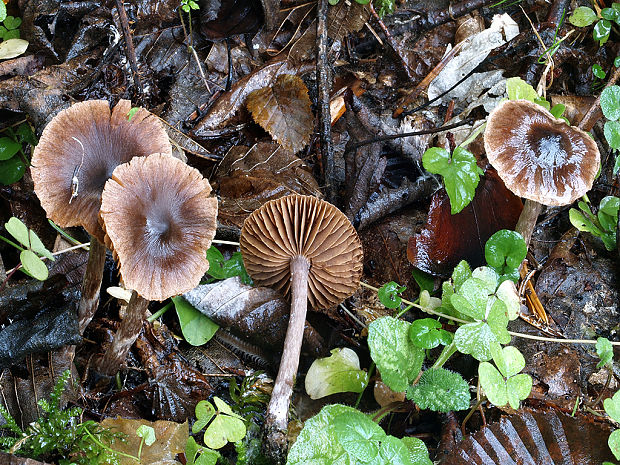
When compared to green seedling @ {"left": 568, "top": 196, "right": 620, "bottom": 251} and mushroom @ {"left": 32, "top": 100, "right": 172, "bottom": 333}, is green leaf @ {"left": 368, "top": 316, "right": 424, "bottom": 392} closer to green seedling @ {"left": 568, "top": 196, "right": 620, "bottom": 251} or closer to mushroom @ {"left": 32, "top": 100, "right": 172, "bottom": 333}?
mushroom @ {"left": 32, "top": 100, "right": 172, "bottom": 333}

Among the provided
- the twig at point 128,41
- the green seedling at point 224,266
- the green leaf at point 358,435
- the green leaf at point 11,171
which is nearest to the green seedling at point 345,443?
the green leaf at point 358,435

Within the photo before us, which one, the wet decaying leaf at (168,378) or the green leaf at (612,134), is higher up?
the green leaf at (612,134)

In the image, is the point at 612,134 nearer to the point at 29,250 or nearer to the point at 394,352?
the point at 394,352

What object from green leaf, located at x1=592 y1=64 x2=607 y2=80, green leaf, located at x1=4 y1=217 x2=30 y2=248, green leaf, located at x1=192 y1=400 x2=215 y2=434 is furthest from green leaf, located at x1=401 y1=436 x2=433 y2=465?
green leaf, located at x1=592 y1=64 x2=607 y2=80

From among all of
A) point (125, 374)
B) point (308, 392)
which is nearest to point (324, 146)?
point (308, 392)

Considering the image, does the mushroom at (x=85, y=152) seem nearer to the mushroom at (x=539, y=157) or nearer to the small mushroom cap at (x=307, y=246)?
the small mushroom cap at (x=307, y=246)
